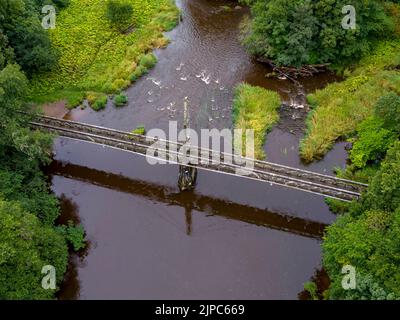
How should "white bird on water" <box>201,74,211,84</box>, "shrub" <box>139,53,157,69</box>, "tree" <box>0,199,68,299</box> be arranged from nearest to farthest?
"tree" <box>0,199,68,299</box>, "white bird on water" <box>201,74,211,84</box>, "shrub" <box>139,53,157,69</box>

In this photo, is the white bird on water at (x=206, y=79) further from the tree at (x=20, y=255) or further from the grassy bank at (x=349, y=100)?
the tree at (x=20, y=255)

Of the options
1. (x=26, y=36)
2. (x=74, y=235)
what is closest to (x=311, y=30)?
(x=26, y=36)

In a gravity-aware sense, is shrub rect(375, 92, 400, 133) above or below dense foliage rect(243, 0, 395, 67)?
below

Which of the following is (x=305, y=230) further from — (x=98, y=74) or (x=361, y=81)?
(x=98, y=74)

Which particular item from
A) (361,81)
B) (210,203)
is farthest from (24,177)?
(361,81)

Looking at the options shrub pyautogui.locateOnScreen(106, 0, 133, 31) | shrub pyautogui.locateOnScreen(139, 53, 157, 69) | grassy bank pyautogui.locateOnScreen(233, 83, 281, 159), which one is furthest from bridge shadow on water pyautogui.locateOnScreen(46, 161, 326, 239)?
shrub pyautogui.locateOnScreen(106, 0, 133, 31)

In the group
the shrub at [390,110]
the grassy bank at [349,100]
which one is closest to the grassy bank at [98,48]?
the grassy bank at [349,100]

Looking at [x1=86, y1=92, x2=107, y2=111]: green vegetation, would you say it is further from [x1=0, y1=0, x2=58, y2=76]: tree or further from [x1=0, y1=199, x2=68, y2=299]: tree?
[x1=0, y1=199, x2=68, y2=299]: tree
